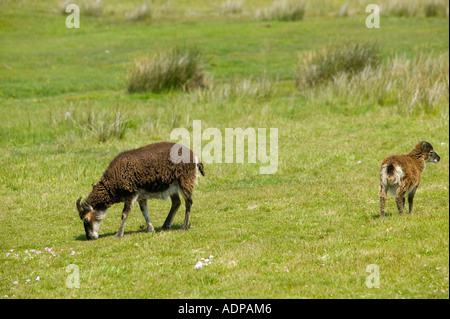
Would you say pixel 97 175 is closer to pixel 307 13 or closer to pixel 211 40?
pixel 211 40

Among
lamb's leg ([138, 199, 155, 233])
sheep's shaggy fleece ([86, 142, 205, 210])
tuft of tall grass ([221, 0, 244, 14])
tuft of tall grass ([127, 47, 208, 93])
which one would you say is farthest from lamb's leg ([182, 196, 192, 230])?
tuft of tall grass ([221, 0, 244, 14])

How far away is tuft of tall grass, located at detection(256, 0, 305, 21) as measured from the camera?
43969 millimetres

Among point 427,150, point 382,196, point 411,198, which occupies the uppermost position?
point 427,150

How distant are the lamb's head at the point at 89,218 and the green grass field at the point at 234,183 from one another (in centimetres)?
20

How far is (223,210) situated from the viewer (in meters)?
13.8

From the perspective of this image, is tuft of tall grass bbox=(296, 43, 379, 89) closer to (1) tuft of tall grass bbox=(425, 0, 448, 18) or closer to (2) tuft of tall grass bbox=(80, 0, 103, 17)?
(1) tuft of tall grass bbox=(425, 0, 448, 18)

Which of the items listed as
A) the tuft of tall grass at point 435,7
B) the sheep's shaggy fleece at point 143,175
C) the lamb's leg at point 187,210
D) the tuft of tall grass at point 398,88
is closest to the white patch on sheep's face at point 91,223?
the sheep's shaggy fleece at point 143,175

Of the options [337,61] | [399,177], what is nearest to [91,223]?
[399,177]

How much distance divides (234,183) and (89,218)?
5.03 meters

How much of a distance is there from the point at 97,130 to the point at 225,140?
3.92 m

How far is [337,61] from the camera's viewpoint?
26234 mm

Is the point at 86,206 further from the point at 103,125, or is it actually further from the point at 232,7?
the point at 232,7

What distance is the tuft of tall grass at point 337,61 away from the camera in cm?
2625
